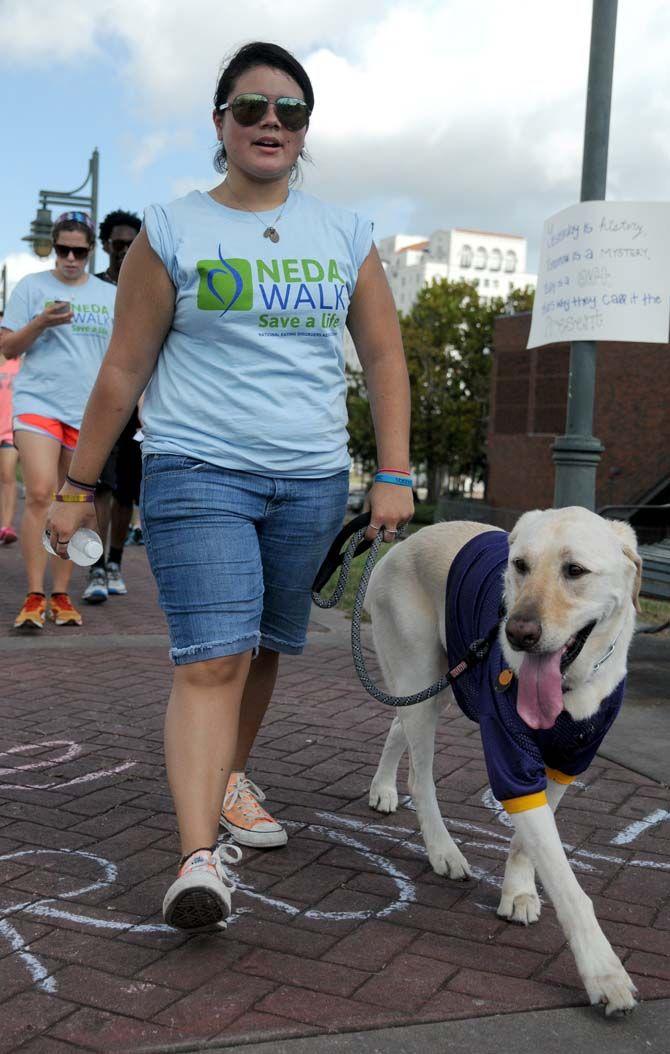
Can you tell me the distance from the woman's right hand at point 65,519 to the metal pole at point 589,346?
372 centimetres

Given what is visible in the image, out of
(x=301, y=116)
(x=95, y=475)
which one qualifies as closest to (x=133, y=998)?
(x=95, y=475)

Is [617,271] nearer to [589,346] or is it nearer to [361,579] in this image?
[589,346]

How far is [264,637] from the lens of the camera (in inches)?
140

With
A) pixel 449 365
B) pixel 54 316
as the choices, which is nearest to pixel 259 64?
pixel 54 316

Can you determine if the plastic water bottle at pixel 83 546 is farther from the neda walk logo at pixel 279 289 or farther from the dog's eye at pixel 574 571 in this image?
the dog's eye at pixel 574 571

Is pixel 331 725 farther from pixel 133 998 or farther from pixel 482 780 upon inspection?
pixel 133 998

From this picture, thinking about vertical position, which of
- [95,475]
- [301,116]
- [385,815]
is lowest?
[385,815]

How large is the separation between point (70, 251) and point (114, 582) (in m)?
2.67

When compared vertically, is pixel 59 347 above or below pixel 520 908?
above

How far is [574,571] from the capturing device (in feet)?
9.37

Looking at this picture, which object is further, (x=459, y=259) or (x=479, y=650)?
(x=459, y=259)

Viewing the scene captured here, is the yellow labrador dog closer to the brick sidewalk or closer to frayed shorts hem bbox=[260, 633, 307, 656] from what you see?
the brick sidewalk

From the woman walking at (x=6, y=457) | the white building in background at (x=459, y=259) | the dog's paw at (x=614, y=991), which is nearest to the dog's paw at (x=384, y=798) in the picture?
the dog's paw at (x=614, y=991)

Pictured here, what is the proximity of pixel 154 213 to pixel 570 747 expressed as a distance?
1757 mm
